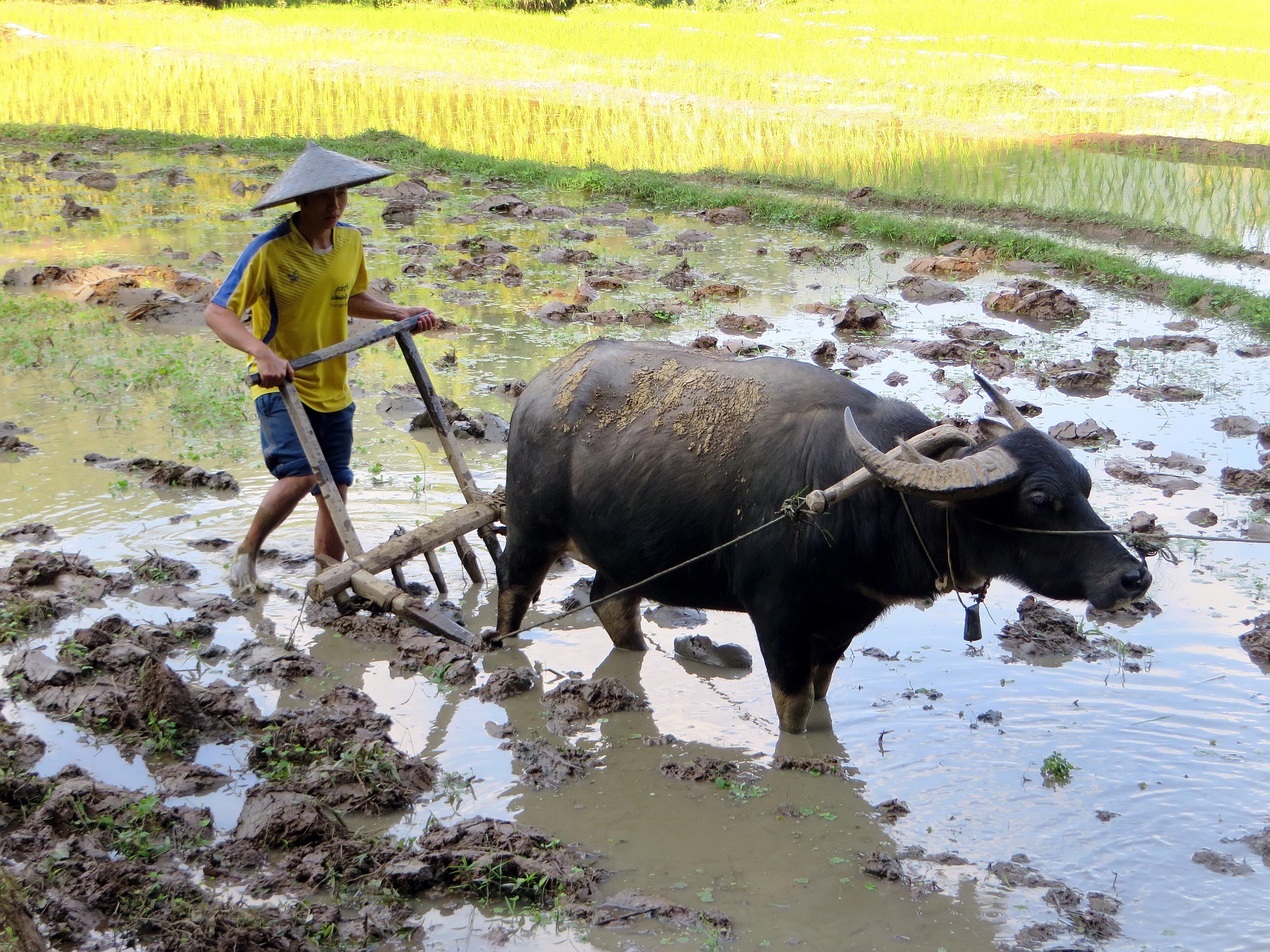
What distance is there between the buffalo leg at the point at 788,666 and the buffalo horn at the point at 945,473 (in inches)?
26.8

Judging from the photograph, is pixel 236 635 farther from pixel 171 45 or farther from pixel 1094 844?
pixel 171 45

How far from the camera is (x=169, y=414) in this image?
6125 mm

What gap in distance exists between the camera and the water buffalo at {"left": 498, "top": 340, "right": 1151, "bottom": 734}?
9.96ft

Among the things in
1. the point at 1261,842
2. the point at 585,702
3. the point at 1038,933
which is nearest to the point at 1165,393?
the point at 1261,842

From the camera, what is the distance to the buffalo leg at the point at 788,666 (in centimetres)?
349

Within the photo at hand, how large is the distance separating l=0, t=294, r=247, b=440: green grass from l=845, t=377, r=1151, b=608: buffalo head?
405 cm

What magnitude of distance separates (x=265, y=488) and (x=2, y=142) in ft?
36.3

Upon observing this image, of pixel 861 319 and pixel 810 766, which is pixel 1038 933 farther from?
pixel 861 319

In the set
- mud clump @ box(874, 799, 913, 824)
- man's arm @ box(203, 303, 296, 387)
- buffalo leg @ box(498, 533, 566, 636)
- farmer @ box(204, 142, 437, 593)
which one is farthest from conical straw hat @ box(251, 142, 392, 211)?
mud clump @ box(874, 799, 913, 824)

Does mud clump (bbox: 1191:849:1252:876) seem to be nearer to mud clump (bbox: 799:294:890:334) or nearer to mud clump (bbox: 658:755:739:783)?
mud clump (bbox: 658:755:739:783)

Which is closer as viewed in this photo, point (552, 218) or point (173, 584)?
point (173, 584)

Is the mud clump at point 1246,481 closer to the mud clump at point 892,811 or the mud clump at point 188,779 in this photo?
the mud clump at point 892,811

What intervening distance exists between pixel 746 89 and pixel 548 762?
1545 cm

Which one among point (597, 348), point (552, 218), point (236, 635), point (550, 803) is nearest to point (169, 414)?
point (236, 635)
